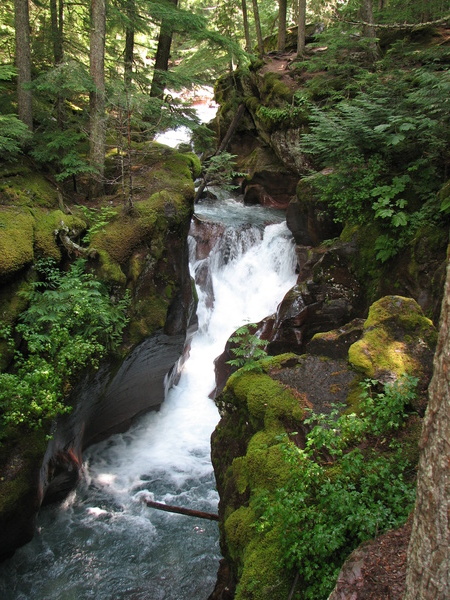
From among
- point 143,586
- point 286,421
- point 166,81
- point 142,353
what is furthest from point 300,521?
point 166,81

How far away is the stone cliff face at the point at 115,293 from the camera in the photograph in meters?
6.75

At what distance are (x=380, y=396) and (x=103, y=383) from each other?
553 centimetres

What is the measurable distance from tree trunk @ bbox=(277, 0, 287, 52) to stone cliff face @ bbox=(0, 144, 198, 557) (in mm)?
12786

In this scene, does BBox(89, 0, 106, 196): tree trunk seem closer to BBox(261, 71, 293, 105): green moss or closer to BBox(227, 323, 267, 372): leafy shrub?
BBox(227, 323, 267, 372): leafy shrub

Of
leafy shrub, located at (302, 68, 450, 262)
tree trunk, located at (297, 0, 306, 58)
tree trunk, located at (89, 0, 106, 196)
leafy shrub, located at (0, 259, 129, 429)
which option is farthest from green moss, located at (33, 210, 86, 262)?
tree trunk, located at (297, 0, 306, 58)

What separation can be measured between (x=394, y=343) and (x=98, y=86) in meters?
8.35

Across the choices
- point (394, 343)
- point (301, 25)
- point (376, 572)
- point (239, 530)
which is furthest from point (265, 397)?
point (301, 25)

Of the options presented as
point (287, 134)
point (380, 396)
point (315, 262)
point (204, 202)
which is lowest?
point (380, 396)

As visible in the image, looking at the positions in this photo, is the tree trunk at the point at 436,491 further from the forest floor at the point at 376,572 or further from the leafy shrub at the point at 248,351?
the leafy shrub at the point at 248,351

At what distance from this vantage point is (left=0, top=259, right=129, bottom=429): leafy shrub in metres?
6.36

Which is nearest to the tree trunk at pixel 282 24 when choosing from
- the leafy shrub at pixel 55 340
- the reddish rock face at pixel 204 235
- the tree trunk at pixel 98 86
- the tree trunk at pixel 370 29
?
the tree trunk at pixel 370 29

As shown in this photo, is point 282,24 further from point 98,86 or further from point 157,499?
point 157,499

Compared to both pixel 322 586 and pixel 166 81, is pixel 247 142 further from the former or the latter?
pixel 322 586

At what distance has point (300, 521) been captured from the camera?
4.13 metres
